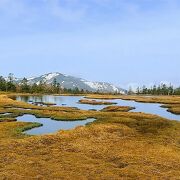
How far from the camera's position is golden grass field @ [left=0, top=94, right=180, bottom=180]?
29766 millimetres

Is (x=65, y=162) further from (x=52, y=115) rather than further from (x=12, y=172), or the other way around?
(x=52, y=115)

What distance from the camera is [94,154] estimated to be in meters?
37.1

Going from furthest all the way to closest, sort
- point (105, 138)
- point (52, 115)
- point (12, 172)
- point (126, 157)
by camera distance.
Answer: point (52, 115)
point (105, 138)
point (126, 157)
point (12, 172)

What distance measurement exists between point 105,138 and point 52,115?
118 ft

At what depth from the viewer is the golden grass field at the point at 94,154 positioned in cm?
2977

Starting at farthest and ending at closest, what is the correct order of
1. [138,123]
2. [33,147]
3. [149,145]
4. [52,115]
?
[52,115], [138,123], [149,145], [33,147]

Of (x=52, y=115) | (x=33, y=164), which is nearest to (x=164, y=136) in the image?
(x=33, y=164)

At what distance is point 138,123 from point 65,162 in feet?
110

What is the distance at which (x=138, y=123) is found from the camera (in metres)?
64.4

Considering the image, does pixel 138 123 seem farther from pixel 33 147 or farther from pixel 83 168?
pixel 83 168

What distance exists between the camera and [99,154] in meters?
37.1

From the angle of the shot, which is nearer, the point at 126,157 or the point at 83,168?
the point at 83,168

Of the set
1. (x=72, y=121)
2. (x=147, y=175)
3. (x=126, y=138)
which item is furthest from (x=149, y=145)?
(x=72, y=121)

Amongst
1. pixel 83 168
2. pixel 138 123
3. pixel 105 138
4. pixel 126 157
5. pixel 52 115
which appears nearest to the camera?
pixel 83 168
